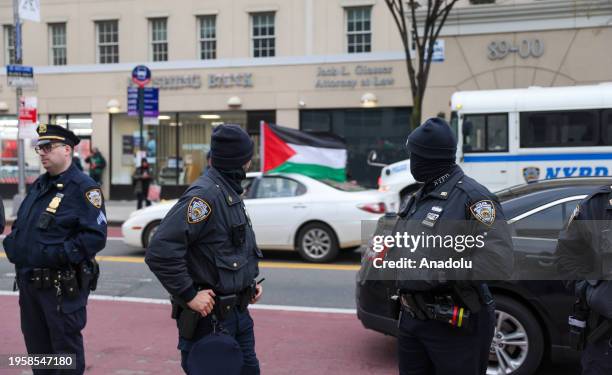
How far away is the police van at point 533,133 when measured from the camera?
12625 mm

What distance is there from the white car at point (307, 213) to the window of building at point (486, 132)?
399cm

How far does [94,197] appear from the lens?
156 inches

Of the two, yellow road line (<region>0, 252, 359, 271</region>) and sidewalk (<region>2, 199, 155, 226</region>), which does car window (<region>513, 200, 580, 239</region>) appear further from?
sidewalk (<region>2, 199, 155, 226</region>)

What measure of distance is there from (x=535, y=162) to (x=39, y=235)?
11.2m

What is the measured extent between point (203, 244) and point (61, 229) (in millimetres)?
1171

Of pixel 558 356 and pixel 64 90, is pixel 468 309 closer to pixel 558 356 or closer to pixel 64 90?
pixel 558 356

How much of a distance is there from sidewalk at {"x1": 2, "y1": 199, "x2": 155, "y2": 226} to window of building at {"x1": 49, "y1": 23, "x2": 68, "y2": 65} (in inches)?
209


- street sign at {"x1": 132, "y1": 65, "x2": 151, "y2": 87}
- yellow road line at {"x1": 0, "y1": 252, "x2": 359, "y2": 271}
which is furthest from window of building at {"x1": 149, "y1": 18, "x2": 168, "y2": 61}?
yellow road line at {"x1": 0, "y1": 252, "x2": 359, "y2": 271}

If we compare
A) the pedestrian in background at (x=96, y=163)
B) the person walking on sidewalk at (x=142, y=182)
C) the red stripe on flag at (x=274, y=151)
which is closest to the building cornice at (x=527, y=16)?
the red stripe on flag at (x=274, y=151)

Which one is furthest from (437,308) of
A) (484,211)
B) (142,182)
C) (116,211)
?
(116,211)

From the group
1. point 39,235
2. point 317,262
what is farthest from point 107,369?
point 317,262

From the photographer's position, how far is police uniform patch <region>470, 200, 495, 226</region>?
2.97m

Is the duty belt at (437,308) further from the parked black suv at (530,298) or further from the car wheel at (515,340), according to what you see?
the car wheel at (515,340)

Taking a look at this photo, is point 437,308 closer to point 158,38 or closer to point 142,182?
point 142,182
